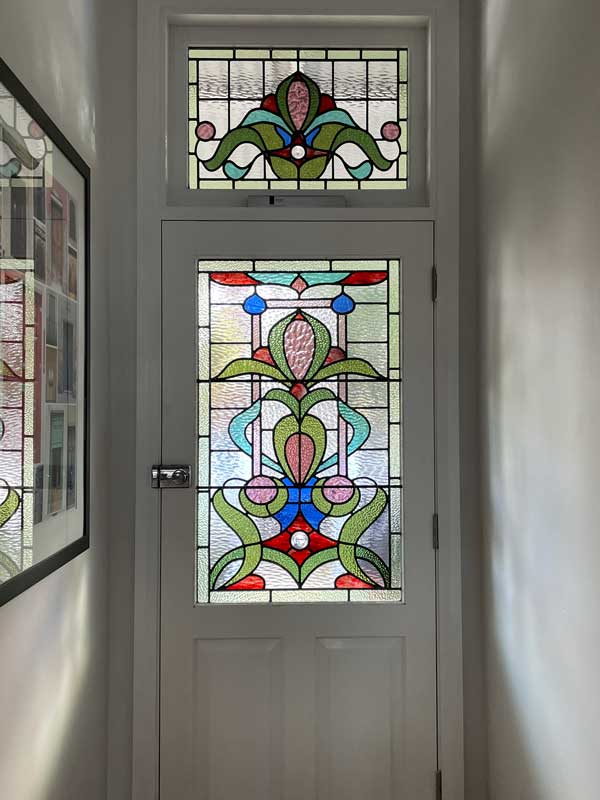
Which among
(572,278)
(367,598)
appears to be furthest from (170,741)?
(572,278)

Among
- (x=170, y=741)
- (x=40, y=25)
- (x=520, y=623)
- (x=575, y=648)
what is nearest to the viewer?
(x=575, y=648)

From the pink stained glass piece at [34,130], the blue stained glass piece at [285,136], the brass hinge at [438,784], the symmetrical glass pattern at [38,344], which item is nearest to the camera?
the symmetrical glass pattern at [38,344]

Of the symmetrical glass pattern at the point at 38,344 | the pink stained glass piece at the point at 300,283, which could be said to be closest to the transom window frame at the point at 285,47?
the pink stained glass piece at the point at 300,283

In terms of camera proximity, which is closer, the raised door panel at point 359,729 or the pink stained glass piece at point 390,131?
the raised door panel at point 359,729

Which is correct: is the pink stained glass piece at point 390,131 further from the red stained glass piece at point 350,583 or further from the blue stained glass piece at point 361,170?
the red stained glass piece at point 350,583

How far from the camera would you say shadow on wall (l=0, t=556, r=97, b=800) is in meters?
1.48

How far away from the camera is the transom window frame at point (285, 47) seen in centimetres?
237

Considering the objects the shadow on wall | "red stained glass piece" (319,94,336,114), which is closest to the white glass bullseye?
the shadow on wall

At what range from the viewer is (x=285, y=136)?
238 centimetres

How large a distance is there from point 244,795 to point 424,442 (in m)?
1.14

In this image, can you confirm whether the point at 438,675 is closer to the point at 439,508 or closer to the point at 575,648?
the point at 439,508

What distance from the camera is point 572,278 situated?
1561 millimetres

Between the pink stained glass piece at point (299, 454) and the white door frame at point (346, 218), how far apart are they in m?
0.37

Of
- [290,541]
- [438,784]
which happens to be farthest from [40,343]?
[438,784]
